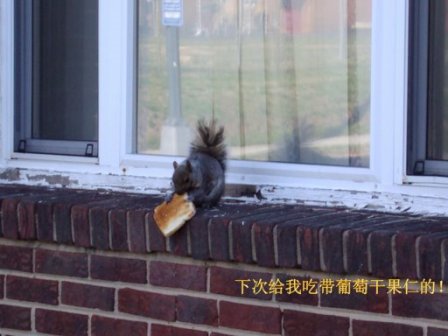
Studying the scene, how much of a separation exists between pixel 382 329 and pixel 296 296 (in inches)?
Result: 13.2

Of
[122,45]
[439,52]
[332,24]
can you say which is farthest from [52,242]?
[439,52]

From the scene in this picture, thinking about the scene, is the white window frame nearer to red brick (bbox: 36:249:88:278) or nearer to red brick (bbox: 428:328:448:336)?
red brick (bbox: 36:249:88:278)

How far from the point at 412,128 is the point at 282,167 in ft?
1.80

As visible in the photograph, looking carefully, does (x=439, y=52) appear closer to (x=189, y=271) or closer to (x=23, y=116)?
(x=189, y=271)


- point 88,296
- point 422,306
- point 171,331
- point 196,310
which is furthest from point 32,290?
point 422,306

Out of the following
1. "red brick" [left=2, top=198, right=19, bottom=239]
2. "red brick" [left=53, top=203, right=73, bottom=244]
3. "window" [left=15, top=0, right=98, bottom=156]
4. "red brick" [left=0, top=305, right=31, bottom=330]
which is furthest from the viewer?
"window" [left=15, top=0, right=98, bottom=156]

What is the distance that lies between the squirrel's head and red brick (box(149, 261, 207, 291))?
0.94ft

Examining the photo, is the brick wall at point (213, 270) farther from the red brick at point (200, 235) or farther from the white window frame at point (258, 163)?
the white window frame at point (258, 163)

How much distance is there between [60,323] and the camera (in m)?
4.30

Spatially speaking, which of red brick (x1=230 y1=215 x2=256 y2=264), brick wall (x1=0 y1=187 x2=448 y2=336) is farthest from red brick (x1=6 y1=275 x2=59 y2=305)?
red brick (x1=230 y1=215 x2=256 y2=264)

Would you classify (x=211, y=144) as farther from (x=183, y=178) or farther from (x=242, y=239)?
(x=242, y=239)

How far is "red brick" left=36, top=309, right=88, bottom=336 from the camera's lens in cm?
424

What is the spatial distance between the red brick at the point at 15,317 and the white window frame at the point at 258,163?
22.7 inches

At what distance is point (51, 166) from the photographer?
4570 millimetres
